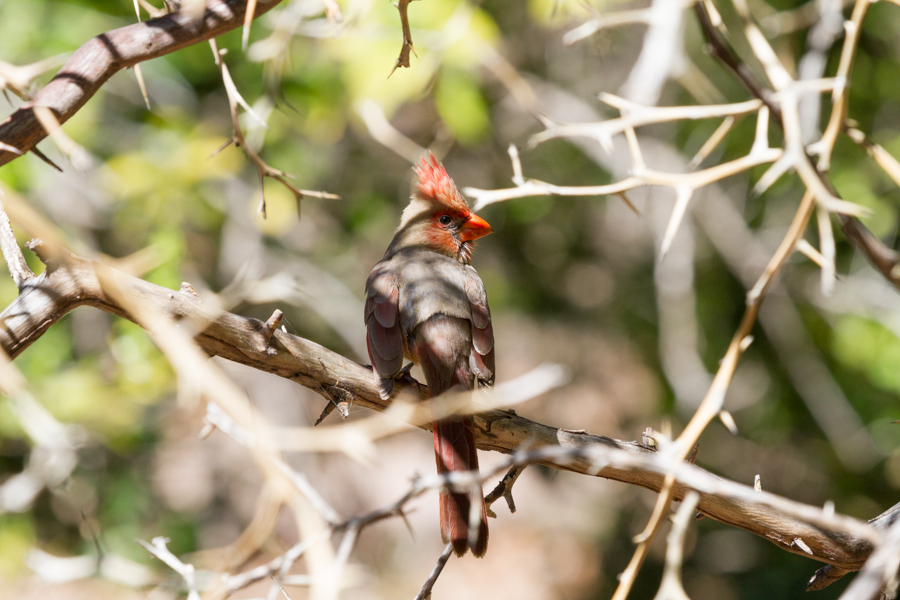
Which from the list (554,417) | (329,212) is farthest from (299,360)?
(554,417)

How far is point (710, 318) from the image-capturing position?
19.3 feet

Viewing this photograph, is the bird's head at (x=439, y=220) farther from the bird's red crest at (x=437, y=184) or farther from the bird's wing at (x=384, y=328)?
the bird's wing at (x=384, y=328)

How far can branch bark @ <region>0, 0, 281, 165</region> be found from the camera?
1835 millimetres

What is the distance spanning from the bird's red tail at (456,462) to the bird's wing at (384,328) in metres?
0.26

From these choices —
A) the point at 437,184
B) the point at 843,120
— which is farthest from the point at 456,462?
the point at 843,120

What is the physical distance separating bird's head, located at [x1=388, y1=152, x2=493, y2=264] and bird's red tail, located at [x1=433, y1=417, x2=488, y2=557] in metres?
1.25

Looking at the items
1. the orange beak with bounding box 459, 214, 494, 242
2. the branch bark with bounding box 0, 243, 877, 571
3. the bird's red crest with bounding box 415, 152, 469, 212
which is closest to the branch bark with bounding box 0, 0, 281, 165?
the branch bark with bounding box 0, 243, 877, 571

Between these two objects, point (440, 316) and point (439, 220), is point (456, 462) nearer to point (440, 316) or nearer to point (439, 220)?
point (440, 316)

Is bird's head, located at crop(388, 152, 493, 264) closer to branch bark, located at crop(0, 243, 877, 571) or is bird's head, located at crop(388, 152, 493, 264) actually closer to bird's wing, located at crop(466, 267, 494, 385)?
bird's wing, located at crop(466, 267, 494, 385)

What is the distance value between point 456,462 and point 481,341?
0.65 meters

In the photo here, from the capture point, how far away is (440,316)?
312 cm

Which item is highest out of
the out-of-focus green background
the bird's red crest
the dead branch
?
the dead branch

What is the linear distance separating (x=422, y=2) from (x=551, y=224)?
4056 millimetres

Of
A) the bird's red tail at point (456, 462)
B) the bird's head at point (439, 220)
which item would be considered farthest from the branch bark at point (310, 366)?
the bird's head at point (439, 220)
